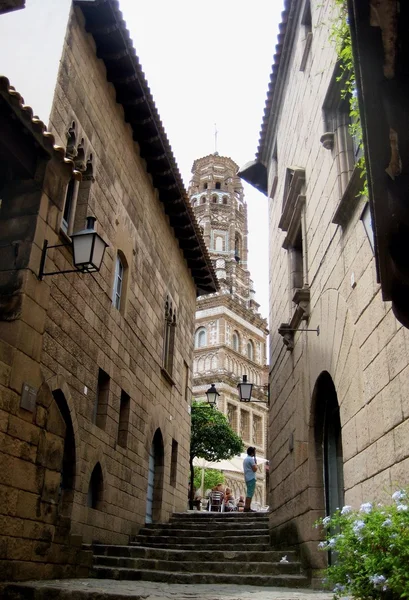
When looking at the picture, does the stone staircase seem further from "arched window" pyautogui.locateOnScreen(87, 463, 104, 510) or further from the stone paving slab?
the stone paving slab

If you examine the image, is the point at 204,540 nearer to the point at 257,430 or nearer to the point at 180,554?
the point at 180,554

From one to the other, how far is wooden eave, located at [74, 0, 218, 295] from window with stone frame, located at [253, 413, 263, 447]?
31.6m

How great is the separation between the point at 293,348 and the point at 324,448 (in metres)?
2.02

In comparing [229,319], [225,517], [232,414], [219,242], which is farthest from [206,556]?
[219,242]

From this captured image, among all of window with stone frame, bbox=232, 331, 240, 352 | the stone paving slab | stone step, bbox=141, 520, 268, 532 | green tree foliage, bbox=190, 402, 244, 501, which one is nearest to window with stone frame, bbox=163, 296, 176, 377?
stone step, bbox=141, 520, 268, 532

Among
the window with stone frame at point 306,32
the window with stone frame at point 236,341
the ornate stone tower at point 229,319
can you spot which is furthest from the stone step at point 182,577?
the window with stone frame at point 236,341

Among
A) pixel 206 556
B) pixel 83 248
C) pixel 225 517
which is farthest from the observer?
pixel 225 517

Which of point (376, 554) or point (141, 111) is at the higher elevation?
point (141, 111)

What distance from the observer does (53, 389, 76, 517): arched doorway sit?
9234 mm

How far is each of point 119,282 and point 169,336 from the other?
178 inches

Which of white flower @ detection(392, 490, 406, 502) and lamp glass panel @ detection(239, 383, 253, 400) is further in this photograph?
lamp glass panel @ detection(239, 383, 253, 400)

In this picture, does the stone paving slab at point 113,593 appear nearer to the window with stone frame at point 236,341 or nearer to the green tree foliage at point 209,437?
the green tree foliage at point 209,437

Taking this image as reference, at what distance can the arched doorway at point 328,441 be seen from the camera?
760 cm

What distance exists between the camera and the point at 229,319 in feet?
158
